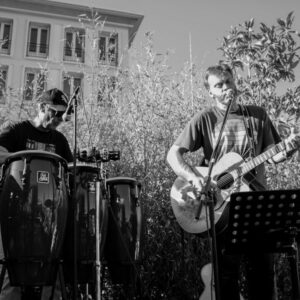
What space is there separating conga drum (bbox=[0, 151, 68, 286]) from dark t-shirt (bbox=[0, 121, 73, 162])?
43 cm

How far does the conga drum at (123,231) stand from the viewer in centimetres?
305

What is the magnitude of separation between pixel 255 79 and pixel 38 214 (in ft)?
9.68

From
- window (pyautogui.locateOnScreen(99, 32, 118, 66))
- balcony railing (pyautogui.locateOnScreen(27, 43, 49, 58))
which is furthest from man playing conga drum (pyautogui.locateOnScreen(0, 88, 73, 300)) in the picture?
balcony railing (pyautogui.locateOnScreen(27, 43, 49, 58))

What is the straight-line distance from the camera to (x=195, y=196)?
9.50 feet

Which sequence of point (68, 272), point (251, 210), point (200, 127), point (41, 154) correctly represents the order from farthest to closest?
point (200, 127), point (68, 272), point (41, 154), point (251, 210)

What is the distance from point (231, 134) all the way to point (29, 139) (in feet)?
5.09

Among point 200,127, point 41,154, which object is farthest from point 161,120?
point 41,154

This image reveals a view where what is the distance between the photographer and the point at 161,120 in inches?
169

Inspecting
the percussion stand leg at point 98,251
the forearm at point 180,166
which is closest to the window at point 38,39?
the forearm at point 180,166

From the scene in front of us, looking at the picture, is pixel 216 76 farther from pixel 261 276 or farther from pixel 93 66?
pixel 93 66

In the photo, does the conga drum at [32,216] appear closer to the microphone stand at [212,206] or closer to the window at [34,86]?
the microphone stand at [212,206]

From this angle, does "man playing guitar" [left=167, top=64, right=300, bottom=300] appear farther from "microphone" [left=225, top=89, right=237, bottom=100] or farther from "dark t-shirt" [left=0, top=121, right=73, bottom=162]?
"dark t-shirt" [left=0, top=121, right=73, bottom=162]

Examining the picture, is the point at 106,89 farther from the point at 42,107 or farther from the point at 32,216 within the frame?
the point at 32,216

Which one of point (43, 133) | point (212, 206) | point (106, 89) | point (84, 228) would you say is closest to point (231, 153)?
point (212, 206)
